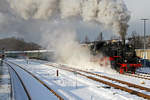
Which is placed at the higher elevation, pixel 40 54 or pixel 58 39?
pixel 58 39

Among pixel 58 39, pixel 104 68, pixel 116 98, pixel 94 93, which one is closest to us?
pixel 116 98

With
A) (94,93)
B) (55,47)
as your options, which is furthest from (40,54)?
(94,93)

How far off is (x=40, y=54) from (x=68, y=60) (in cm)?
2208

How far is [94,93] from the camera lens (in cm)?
790

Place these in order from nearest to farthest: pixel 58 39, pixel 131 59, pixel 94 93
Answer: pixel 94 93
pixel 131 59
pixel 58 39

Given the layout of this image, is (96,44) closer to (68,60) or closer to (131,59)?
(131,59)

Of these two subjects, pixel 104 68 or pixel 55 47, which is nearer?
pixel 104 68

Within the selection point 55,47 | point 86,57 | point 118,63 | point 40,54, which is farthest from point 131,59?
point 40,54

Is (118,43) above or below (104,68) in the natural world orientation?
above

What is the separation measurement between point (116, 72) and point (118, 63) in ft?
3.36

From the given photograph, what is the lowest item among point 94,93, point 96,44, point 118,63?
point 94,93

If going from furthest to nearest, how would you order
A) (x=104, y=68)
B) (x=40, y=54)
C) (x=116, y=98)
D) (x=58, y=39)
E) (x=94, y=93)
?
Result: (x=40, y=54)
(x=58, y=39)
(x=104, y=68)
(x=94, y=93)
(x=116, y=98)

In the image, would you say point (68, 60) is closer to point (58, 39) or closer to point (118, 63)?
point (58, 39)

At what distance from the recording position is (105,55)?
15.3 meters
